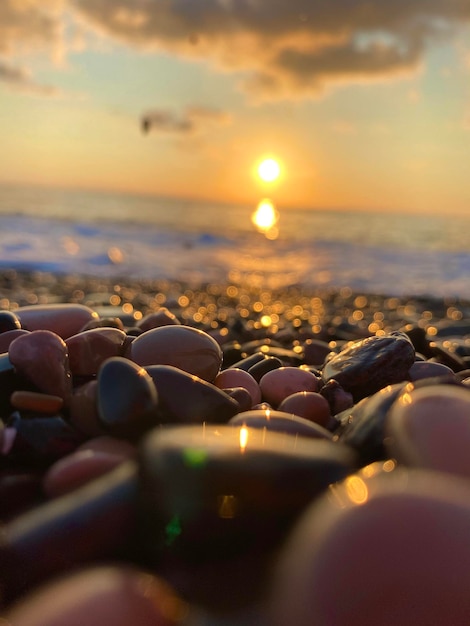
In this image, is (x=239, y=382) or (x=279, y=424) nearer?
(x=279, y=424)

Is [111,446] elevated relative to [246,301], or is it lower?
elevated

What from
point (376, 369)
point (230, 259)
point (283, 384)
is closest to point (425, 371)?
point (376, 369)

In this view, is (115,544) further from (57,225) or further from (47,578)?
(57,225)

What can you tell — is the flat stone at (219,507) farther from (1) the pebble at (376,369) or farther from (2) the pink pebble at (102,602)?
(1) the pebble at (376,369)

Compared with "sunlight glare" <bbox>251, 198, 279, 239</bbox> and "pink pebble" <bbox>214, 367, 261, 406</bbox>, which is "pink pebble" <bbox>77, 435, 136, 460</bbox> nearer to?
"pink pebble" <bbox>214, 367, 261, 406</bbox>

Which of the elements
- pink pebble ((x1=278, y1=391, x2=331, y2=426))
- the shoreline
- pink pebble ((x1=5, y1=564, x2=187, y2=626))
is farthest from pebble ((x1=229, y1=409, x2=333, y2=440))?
the shoreline

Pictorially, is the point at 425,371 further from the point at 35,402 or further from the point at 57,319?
the point at 57,319
